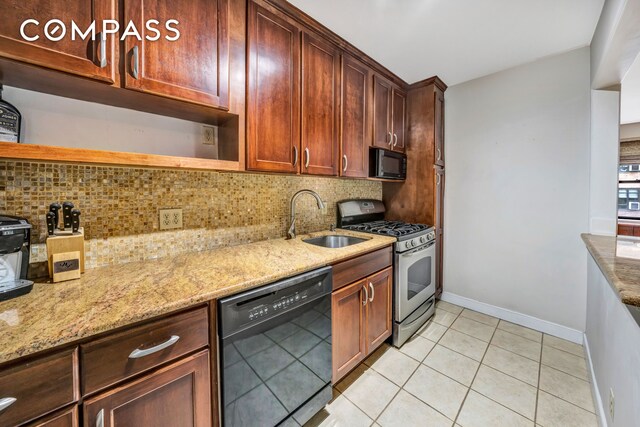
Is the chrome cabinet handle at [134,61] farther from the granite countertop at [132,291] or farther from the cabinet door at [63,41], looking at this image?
the granite countertop at [132,291]

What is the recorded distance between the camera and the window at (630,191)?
4.59 m

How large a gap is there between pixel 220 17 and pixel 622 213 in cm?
741

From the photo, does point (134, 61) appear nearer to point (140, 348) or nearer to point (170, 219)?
point (170, 219)

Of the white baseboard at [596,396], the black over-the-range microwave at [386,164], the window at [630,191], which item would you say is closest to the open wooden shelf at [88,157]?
the black over-the-range microwave at [386,164]

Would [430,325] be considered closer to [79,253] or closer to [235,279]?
[235,279]

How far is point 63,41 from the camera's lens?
86 cm

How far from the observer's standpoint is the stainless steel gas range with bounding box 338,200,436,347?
192 cm

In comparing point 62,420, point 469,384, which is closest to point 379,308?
point 469,384

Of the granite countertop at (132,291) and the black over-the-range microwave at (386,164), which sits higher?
the black over-the-range microwave at (386,164)

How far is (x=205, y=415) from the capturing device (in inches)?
36.4

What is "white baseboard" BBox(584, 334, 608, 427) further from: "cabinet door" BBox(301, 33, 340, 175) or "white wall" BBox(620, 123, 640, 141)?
"white wall" BBox(620, 123, 640, 141)

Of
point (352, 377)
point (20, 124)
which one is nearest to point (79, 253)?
point (20, 124)

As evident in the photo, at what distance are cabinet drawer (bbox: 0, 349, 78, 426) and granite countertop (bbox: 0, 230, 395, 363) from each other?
2.3 inches

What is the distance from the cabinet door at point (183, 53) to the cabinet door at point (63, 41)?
68 millimetres
